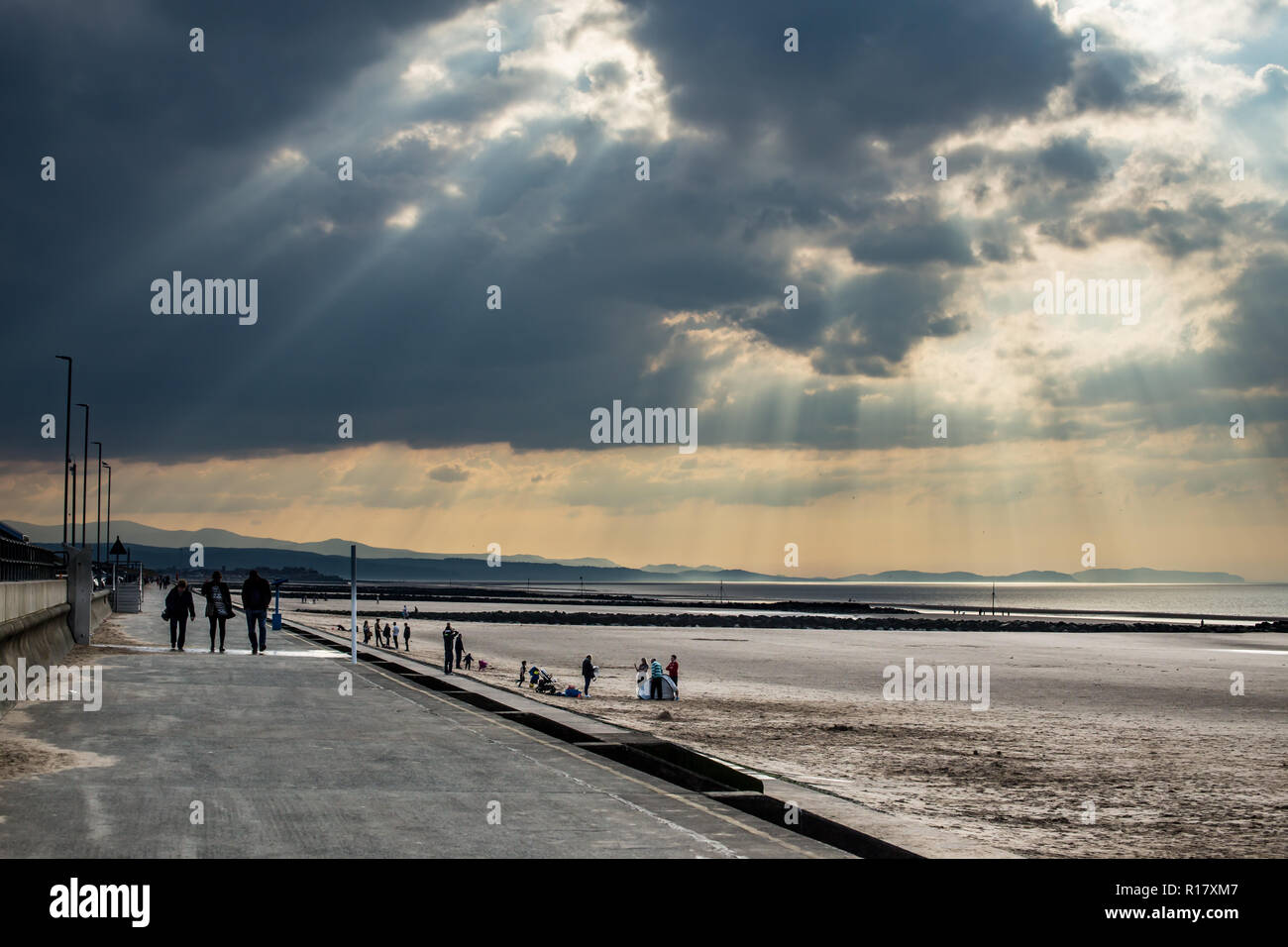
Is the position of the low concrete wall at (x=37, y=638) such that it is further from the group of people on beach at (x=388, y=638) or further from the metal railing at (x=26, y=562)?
the group of people on beach at (x=388, y=638)

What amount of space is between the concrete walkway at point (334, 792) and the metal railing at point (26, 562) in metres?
4.73

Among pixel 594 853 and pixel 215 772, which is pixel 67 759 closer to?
pixel 215 772

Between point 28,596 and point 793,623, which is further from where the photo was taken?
point 793,623

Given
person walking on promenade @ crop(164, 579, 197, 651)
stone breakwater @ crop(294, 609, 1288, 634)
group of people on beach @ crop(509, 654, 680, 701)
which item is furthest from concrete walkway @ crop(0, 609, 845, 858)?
stone breakwater @ crop(294, 609, 1288, 634)

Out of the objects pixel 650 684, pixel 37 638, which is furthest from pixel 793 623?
pixel 37 638

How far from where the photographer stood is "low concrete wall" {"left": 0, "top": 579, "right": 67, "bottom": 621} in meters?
19.8

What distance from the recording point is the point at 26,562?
25766 millimetres

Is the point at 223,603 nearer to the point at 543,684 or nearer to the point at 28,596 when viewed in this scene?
the point at 28,596

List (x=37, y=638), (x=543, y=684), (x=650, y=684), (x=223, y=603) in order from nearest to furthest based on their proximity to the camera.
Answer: (x=37, y=638)
(x=650, y=684)
(x=543, y=684)
(x=223, y=603)

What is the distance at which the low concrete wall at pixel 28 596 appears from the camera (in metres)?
19.8

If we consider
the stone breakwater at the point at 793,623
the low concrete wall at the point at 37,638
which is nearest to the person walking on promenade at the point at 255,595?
the low concrete wall at the point at 37,638

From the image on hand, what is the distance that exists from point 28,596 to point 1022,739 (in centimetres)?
1991
